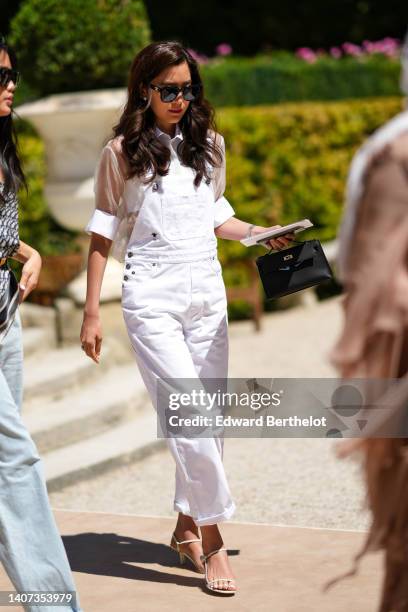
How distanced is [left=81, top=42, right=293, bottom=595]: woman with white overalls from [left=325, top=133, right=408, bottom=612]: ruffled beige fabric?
5.32ft

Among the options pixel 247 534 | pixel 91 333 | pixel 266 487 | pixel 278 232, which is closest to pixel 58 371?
pixel 266 487

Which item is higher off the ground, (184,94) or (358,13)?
(184,94)

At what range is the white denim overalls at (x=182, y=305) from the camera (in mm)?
4203

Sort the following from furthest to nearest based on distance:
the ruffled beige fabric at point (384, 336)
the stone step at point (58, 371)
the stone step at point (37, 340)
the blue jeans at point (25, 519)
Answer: the stone step at point (37, 340) → the stone step at point (58, 371) → the blue jeans at point (25, 519) → the ruffled beige fabric at point (384, 336)

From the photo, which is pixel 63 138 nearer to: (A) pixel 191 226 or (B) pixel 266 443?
(B) pixel 266 443

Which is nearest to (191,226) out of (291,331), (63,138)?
(63,138)

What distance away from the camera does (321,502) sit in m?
5.38

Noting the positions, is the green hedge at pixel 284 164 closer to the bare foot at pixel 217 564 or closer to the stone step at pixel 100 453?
the stone step at pixel 100 453

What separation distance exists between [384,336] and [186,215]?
1.91m

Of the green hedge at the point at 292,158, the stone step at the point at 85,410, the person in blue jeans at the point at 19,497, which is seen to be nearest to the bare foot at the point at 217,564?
the person in blue jeans at the point at 19,497

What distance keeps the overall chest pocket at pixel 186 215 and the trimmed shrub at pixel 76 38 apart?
401 centimetres

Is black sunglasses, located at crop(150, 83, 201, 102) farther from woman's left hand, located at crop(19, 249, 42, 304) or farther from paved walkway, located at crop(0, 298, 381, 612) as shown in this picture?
paved walkway, located at crop(0, 298, 381, 612)

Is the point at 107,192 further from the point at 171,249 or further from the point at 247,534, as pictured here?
the point at 247,534

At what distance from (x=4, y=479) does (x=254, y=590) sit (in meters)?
1.07
